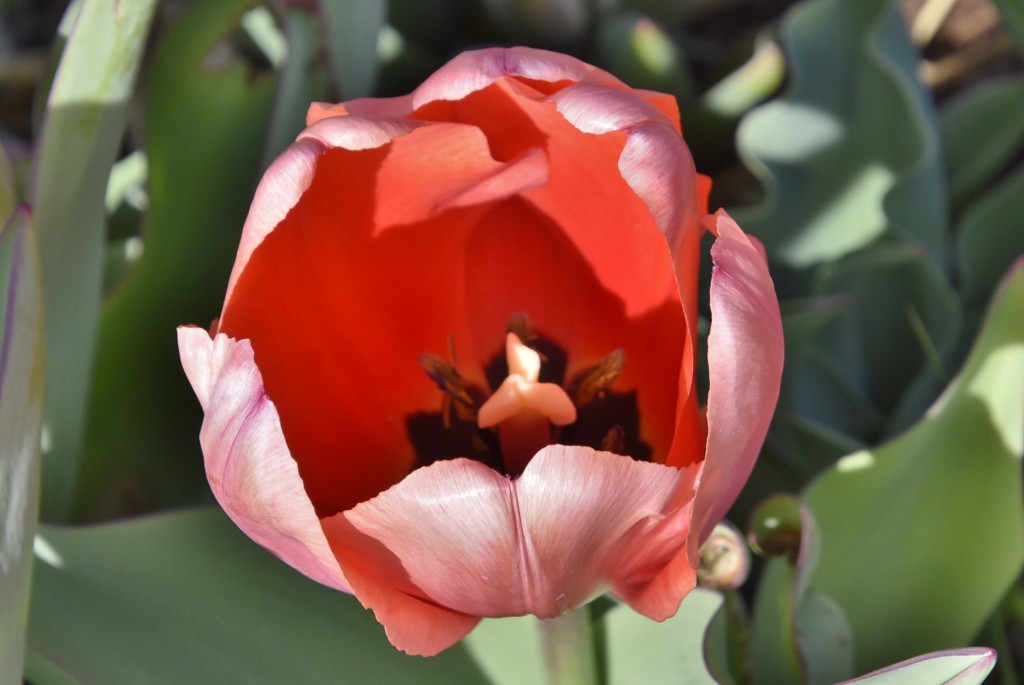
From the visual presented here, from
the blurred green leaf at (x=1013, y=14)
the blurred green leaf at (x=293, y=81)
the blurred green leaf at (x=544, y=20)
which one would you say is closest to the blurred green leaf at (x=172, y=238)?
the blurred green leaf at (x=293, y=81)

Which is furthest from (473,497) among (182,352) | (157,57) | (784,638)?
(157,57)

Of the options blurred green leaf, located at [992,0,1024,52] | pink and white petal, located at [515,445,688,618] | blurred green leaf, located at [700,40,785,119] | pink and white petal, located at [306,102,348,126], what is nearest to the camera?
pink and white petal, located at [515,445,688,618]

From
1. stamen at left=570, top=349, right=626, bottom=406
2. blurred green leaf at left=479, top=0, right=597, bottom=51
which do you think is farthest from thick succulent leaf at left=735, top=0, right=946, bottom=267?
stamen at left=570, top=349, right=626, bottom=406

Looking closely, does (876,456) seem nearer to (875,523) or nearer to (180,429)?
(875,523)

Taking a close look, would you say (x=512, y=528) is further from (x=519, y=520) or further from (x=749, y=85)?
(x=749, y=85)

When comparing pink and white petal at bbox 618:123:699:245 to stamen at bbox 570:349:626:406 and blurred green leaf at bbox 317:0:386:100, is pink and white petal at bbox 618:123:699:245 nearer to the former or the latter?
stamen at bbox 570:349:626:406

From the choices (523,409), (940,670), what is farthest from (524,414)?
(940,670)
